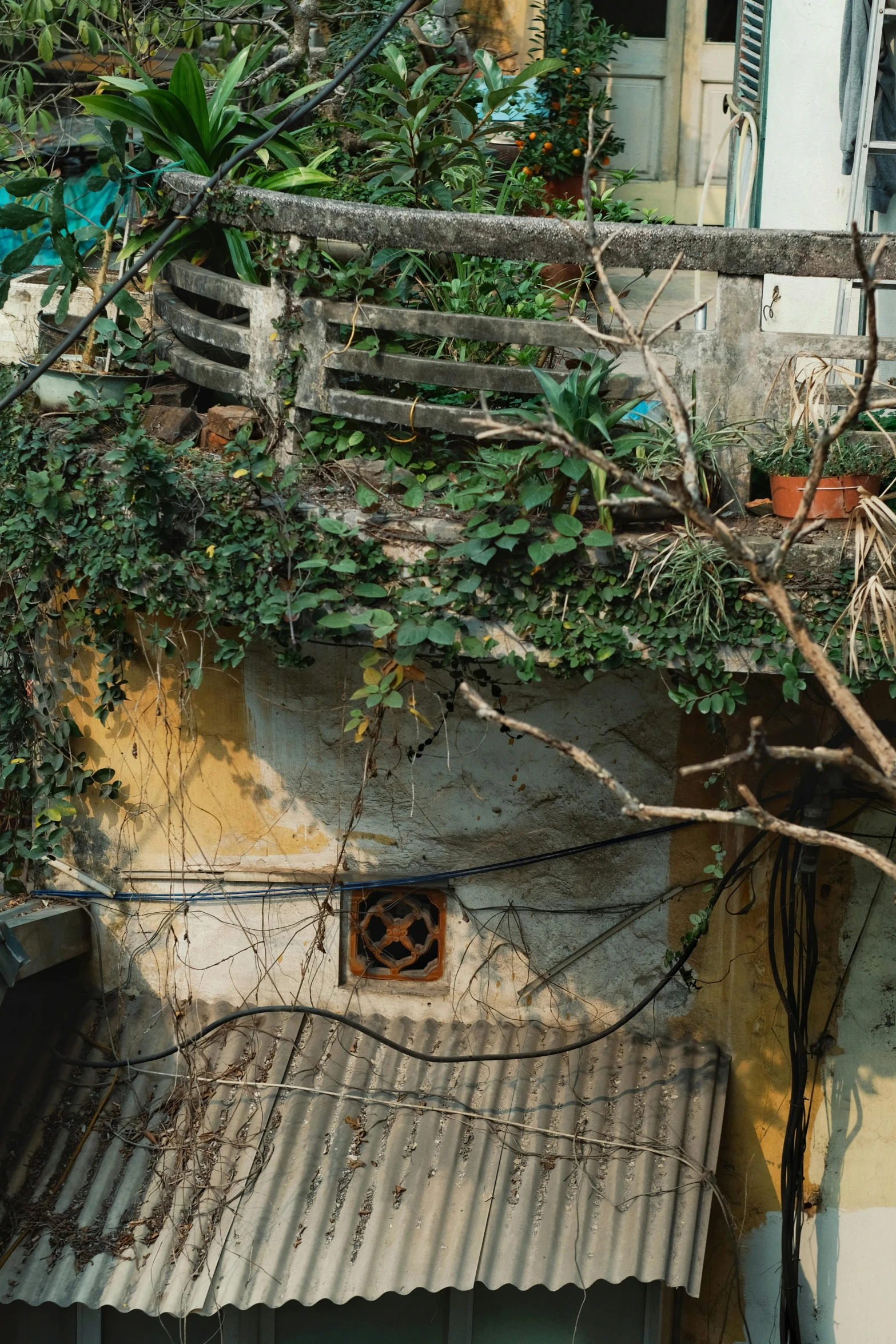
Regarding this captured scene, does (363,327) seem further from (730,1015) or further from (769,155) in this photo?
(730,1015)

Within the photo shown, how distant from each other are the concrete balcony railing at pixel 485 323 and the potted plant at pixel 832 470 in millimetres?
128

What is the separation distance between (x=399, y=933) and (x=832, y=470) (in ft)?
8.95

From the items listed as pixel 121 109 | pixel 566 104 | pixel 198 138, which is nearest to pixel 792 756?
pixel 198 138

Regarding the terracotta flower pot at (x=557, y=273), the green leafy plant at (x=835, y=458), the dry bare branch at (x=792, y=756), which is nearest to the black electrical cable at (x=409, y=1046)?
the green leafy plant at (x=835, y=458)

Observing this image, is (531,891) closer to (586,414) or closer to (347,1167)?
(347,1167)

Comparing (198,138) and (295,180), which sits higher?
(198,138)

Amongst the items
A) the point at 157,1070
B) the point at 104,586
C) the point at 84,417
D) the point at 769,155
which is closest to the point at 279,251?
the point at 84,417

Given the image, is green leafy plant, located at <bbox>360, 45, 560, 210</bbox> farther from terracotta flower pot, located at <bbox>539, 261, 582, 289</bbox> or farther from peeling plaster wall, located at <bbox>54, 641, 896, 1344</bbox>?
peeling plaster wall, located at <bbox>54, 641, 896, 1344</bbox>

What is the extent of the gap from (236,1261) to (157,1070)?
3.07 feet

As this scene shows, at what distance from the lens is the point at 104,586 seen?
4.88 m

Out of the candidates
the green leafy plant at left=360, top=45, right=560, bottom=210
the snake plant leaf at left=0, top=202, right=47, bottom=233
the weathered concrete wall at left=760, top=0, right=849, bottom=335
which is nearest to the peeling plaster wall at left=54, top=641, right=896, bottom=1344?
the snake plant leaf at left=0, top=202, right=47, bottom=233

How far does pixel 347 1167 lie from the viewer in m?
5.18

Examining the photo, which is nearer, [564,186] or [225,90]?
[225,90]

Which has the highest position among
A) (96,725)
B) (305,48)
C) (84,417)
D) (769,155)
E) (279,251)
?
(305,48)
